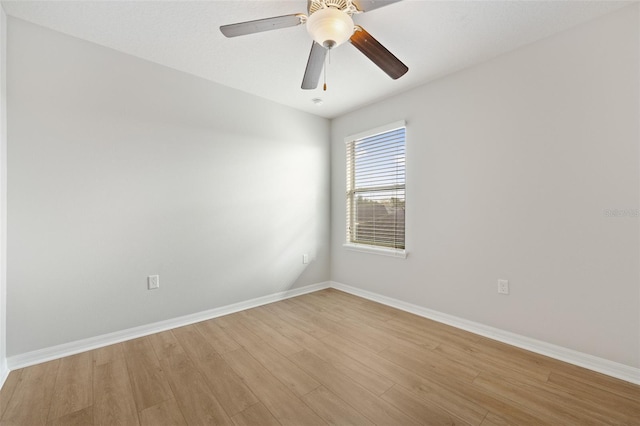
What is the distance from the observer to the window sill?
3154 mm

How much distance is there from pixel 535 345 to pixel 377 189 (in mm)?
2085

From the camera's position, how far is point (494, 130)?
246cm

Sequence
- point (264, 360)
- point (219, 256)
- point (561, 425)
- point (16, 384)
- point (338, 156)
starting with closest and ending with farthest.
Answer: point (561, 425) → point (16, 384) → point (264, 360) → point (219, 256) → point (338, 156)

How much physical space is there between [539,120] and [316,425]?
2.65 m

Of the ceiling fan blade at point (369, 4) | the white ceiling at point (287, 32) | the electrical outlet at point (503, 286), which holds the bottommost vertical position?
the electrical outlet at point (503, 286)

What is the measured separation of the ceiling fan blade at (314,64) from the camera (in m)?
1.81

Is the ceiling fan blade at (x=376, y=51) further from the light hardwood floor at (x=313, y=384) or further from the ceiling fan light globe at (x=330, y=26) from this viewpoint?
the light hardwood floor at (x=313, y=384)

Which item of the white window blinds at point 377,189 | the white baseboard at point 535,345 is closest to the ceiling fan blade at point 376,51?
the white window blinds at point 377,189

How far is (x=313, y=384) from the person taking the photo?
181cm

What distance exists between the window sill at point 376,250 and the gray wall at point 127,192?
87 centimetres

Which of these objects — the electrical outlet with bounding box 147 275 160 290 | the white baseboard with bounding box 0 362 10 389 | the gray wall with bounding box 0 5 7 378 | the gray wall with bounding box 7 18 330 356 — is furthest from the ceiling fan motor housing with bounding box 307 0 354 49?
the white baseboard with bounding box 0 362 10 389

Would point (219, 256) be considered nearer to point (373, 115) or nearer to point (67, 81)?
point (67, 81)

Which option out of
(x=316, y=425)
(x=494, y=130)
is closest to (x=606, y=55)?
(x=494, y=130)

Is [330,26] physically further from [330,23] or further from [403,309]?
[403,309]
